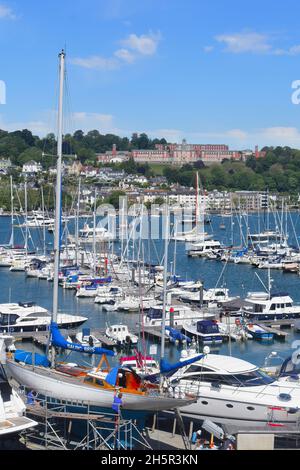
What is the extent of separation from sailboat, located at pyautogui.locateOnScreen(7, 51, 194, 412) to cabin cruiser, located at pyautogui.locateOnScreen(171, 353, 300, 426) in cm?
48

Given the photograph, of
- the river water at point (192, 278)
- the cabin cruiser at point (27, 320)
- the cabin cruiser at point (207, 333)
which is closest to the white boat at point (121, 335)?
the river water at point (192, 278)

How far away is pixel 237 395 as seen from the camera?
9703 mm

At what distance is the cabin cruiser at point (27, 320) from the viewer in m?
17.7

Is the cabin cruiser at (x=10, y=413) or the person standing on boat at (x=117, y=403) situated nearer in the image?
the cabin cruiser at (x=10, y=413)

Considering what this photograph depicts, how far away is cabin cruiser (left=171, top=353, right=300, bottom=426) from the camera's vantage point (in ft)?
31.4

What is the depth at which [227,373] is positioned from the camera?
392 inches

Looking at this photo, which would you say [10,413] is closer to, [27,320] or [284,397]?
[284,397]

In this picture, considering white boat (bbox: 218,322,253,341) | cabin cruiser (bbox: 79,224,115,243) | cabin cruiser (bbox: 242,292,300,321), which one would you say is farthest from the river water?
cabin cruiser (bbox: 79,224,115,243)

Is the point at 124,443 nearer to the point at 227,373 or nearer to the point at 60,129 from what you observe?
the point at 227,373

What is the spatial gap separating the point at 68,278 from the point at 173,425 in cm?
1655

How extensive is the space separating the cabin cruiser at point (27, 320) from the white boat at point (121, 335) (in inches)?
68.0

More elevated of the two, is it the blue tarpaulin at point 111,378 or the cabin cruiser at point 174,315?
the blue tarpaulin at point 111,378

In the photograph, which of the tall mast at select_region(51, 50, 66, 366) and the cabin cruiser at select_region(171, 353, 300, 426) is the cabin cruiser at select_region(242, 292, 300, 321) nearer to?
the cabin cruiser at select_region(171, 353, 300, 426)

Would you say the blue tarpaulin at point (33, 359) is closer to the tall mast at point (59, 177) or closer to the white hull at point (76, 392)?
the tall mast at point (59, 177)
